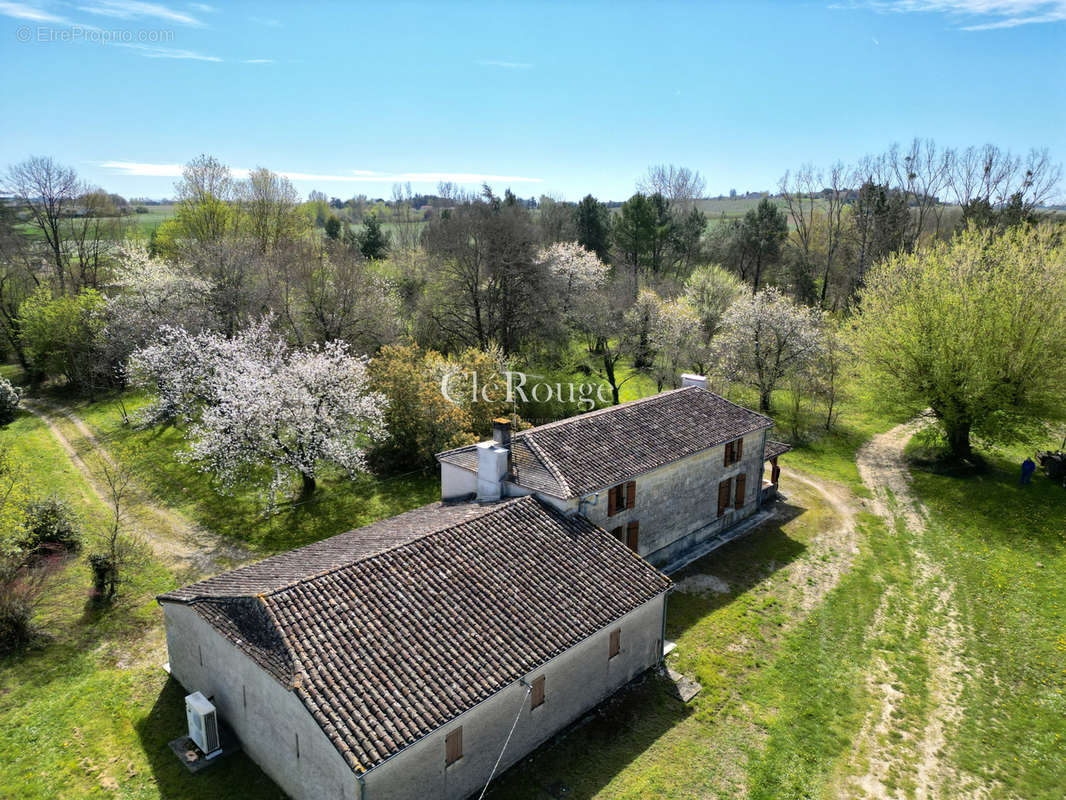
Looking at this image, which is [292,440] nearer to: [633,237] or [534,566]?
[534,566]

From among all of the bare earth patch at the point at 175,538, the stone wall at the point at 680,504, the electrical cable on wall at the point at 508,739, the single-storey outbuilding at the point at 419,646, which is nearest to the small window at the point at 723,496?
the stone wall at the point at 680,504

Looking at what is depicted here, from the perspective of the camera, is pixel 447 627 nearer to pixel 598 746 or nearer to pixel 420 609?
pixel 420 609

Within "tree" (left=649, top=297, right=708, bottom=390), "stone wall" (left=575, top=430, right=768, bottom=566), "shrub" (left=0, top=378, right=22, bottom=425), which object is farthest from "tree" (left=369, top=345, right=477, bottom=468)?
"shrub" (left=0, top=378, right=22, bottom=425)

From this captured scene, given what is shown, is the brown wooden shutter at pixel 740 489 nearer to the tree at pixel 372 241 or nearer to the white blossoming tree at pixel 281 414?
the white blossoming tree at pixel 281 414

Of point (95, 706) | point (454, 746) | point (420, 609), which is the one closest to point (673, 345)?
point (420, 609)

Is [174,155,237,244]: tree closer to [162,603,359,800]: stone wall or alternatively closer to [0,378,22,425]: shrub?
[0,378,22,425]: shrub

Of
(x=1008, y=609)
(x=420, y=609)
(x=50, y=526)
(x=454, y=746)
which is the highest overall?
(x=420, y=609)
